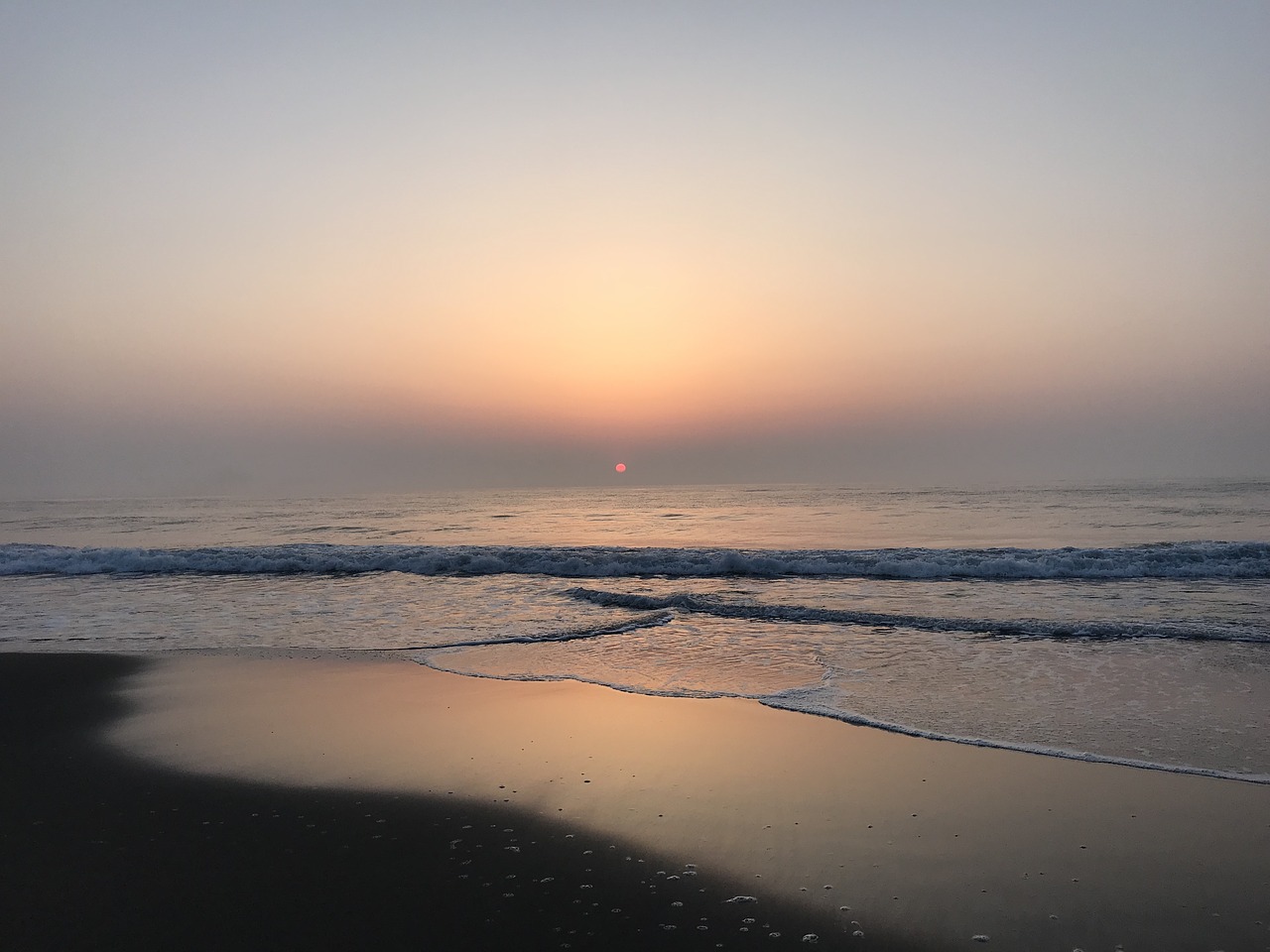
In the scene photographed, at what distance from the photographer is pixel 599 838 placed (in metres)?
→ 5.59

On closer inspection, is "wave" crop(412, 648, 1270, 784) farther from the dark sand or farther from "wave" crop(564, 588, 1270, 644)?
"wave" crop(564, 588, 1270, 644)

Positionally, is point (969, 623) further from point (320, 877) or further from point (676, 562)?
point (320, 877)

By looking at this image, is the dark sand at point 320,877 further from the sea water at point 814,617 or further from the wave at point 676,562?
the wave at point 676,562

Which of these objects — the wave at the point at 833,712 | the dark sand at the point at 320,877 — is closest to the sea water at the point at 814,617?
the wave at the point at 833,712

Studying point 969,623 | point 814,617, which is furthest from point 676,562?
point 969,623

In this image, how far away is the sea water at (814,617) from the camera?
344 inches

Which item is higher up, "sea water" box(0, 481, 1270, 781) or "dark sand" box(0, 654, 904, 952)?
"dark sand" box(0, 654, 904, 952)

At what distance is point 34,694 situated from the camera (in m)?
10.2

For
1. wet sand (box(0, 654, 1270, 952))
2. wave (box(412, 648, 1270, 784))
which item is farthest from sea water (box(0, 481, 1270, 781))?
wet sand (box(0, 654, 1270, 952))

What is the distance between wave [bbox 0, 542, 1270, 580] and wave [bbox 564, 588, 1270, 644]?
6716 mm

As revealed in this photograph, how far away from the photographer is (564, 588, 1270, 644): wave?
1277 cm

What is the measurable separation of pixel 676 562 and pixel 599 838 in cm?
1988

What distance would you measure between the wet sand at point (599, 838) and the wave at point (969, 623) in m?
6.85

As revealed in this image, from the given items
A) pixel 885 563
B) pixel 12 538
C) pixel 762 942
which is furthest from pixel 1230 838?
pixel 12 538
